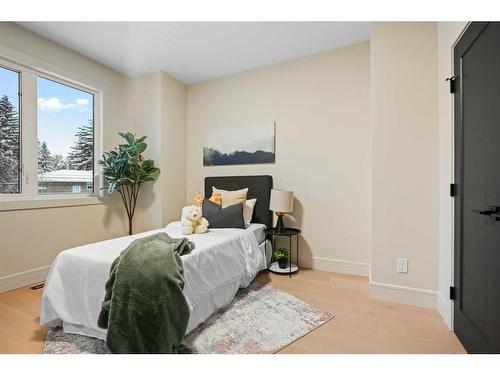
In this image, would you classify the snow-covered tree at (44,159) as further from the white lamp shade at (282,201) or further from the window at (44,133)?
the white lamp shade at (282,201)

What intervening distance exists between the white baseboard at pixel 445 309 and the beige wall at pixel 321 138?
84 cm

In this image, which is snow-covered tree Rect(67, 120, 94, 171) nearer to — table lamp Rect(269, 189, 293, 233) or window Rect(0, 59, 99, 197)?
window Rect(0, 59, 99, 197)

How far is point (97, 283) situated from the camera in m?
1.54

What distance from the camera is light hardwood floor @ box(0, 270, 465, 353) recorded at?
1.52m

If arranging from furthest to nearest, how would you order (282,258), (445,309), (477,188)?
(282,258)
(445,309)
(477,188)

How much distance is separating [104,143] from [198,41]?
6.10ft

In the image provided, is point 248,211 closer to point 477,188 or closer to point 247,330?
point 247,330

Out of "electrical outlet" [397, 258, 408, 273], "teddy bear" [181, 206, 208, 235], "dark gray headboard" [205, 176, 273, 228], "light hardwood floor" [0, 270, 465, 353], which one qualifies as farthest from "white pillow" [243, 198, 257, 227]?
"electrical outlet" [397, 258, 408, 273]

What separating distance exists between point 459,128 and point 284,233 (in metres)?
1.79

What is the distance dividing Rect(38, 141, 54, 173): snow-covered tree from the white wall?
13.1ft

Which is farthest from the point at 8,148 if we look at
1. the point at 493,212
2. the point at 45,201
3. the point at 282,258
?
the point at 493,212

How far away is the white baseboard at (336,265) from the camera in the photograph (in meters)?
2.78

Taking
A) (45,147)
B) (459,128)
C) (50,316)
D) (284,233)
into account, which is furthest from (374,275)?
(45,147)
